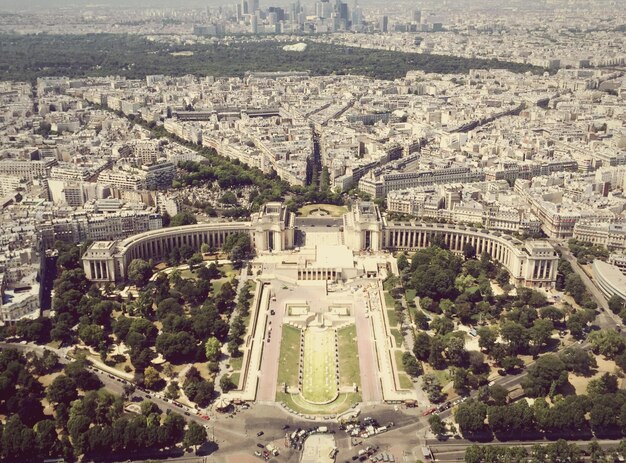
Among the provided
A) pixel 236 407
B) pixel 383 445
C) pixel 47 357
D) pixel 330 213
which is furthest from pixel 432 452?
pixel 330 213

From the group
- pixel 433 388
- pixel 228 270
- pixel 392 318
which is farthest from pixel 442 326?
pixel 228 270

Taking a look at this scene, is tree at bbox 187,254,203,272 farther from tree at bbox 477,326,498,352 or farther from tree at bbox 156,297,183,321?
tree at bbox 477,326,498,352

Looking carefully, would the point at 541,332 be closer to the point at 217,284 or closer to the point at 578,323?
the point at 578,323

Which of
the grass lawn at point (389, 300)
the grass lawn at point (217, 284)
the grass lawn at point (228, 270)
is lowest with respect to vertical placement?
the grass lawn at point (389, 300)

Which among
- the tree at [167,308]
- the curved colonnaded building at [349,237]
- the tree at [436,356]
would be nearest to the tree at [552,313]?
the curved colonnaded building at [349,237]

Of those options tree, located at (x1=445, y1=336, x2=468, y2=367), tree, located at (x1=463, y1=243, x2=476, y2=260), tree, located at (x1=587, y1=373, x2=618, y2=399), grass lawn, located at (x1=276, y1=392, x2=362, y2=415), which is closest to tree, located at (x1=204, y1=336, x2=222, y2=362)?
grass lawn, located at (x1=276, y1=392, x2=362, y2=415)

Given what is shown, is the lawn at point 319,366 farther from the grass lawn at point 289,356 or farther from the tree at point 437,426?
the tree at point 437,426
